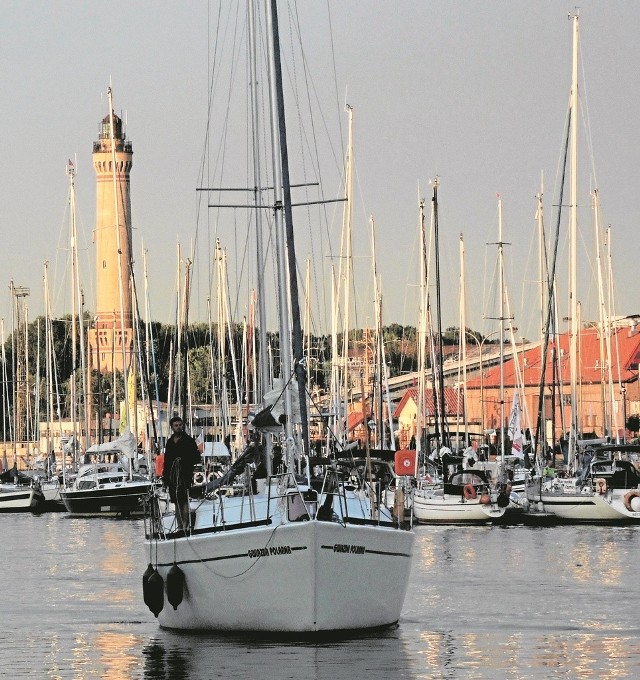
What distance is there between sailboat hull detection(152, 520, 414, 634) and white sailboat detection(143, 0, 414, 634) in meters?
0.01

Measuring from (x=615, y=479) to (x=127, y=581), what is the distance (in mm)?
26174

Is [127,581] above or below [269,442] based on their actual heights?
below

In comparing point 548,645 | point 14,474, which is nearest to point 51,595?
point 548,645

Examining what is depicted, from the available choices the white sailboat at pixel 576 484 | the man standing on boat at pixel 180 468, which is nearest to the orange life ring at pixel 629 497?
the white sailboat at pixel 576 484

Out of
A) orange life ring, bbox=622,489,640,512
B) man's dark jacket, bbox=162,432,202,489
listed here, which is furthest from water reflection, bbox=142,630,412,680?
orange life ring, bbox=622,489,640,512

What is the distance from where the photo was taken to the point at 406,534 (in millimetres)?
25547

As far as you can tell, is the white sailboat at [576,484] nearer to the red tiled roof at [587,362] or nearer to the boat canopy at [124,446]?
the boat canopy at [124,446]

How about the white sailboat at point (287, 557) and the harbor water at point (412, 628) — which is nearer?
the harbor water at point (412, 628)

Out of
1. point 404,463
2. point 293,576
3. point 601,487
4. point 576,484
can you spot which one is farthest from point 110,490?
point 293,576

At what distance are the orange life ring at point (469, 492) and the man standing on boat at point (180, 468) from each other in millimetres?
32518

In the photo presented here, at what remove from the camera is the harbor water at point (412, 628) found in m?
22.4

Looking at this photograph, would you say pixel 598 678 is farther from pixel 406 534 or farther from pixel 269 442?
pixel 269 442

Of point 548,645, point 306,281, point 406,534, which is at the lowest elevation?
point 548,645

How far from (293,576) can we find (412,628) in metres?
3.41
